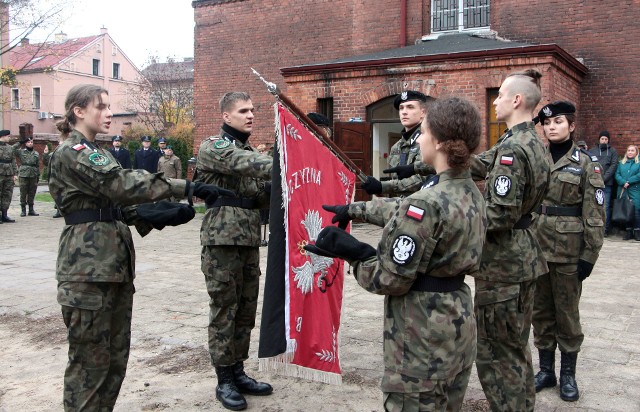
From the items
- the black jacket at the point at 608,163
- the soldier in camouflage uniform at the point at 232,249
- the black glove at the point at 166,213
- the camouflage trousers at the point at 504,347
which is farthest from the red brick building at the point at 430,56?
the black glove at the point at 166,213

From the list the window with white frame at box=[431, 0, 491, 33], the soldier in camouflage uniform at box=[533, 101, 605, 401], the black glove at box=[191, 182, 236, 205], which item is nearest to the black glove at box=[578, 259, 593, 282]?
the soldier in camouflage uniform at box=[533, 101, 605, 401]

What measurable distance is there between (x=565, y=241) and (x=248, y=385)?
2626 mm

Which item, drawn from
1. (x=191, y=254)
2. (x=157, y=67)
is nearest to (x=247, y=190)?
(x=191, y=254)

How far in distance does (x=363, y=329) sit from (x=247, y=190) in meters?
2.28

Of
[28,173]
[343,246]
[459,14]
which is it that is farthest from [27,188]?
[343,246]

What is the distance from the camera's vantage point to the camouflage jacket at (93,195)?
11.0 ft

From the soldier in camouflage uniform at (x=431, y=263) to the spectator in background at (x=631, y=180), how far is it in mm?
11285

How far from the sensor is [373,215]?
2979 millimetres

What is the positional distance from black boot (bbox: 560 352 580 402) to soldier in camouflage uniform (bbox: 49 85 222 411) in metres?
2.89

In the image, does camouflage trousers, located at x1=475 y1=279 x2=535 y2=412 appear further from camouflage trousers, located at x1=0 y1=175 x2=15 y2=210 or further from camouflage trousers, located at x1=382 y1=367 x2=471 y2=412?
camouflage trousers, located at x1=0 y1=175 x2=15 y2=210

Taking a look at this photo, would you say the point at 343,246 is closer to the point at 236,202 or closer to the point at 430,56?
the point at 236,202

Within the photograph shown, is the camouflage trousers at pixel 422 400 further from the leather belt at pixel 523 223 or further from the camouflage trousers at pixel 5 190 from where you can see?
the camouflage trousers at pixel 5 190

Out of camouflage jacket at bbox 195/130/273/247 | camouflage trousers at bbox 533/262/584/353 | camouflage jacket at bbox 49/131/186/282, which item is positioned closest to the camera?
camouflage jacket at bbox 49/131/186/282

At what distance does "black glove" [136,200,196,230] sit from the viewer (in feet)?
11.5
